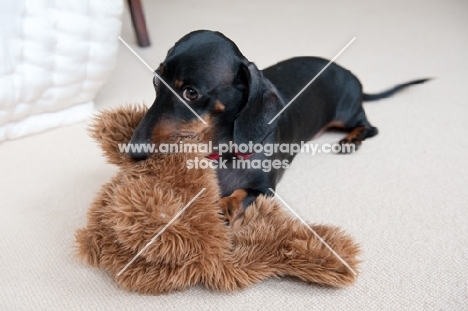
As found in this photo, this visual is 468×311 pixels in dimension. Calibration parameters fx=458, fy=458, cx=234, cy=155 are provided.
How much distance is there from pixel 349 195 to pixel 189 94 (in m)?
0.57

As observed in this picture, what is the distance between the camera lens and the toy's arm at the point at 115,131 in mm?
1005

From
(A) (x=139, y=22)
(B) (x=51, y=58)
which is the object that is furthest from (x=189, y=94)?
(A) (x=139, y=22)

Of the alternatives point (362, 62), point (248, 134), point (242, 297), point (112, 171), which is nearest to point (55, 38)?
point (112, 171)

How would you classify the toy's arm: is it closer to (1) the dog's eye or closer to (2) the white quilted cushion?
(1) the dog's eye

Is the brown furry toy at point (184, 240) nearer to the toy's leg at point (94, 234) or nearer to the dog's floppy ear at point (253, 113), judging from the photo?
the toy's leg at point (94, 234)

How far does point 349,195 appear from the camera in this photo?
1290mm

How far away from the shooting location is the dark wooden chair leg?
222cm

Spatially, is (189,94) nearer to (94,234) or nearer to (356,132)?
(94,234)

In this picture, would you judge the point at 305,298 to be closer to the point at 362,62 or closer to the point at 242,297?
the point at 242,297

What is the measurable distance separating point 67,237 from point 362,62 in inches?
63.6

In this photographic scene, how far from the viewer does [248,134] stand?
1.06 meters

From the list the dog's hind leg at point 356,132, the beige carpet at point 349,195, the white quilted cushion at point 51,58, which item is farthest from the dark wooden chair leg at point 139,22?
the dog's hind leg at point 356,132

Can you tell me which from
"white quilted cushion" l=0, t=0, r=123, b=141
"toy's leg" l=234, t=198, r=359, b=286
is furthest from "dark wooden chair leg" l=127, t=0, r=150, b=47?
"toy's leg" l=234, t=198, r=359, b=286

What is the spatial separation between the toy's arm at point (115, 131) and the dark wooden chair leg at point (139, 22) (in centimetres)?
134
